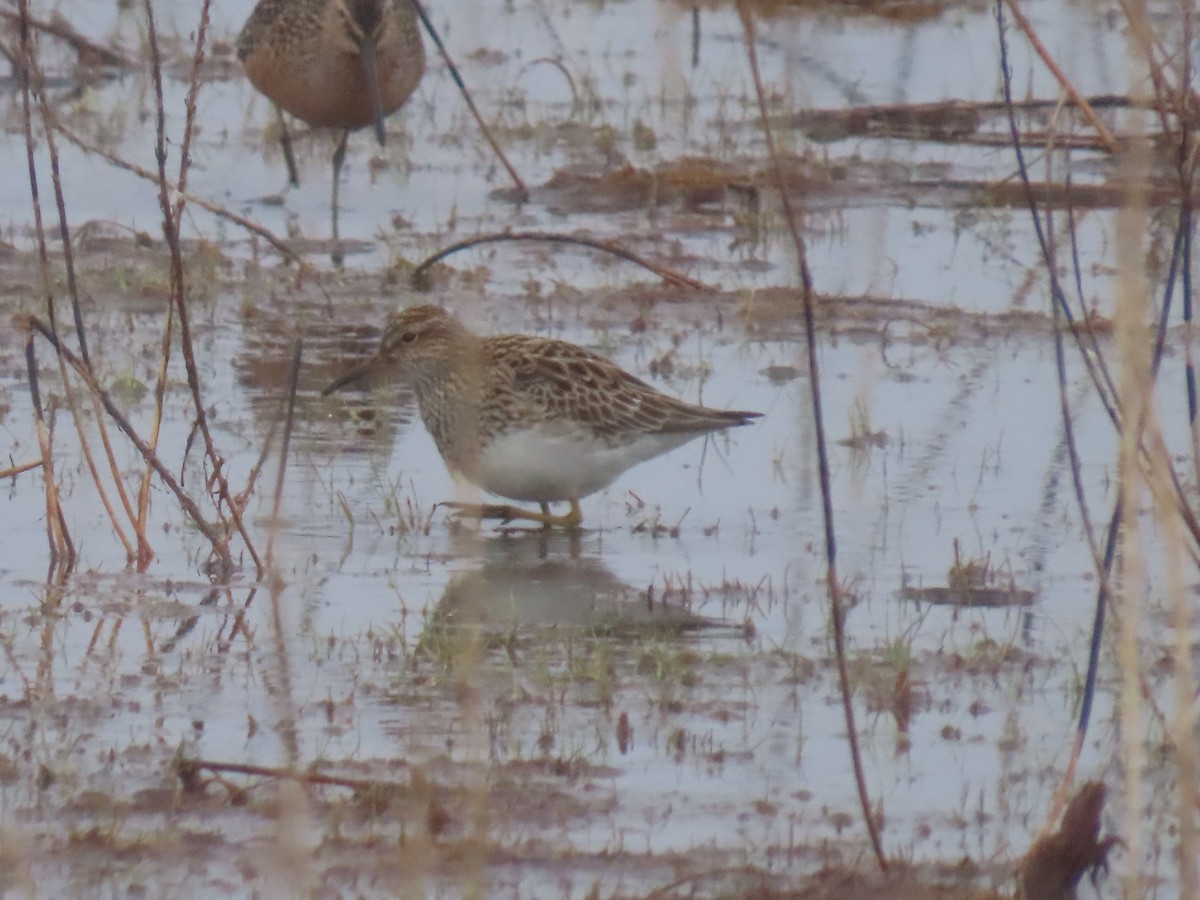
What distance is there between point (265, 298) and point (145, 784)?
18.0 ft

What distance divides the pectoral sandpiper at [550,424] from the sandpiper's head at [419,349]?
0.38 ft

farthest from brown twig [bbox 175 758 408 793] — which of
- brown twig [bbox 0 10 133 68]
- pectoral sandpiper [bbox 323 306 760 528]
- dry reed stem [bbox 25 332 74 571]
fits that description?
brown twig [bbox 0 10 133 68]

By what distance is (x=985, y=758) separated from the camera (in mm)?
5648

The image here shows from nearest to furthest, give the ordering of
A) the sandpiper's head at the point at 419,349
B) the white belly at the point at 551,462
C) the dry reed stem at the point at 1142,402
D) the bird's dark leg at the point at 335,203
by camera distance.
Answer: the dry reed stem at the point at 1142,402 < the white belly at the point at 551,462 < the sandpiper's head at the point at 419,349 < the bird's dark leg at the point at 335,203

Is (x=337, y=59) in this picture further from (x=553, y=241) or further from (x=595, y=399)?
(x=595, y=399)

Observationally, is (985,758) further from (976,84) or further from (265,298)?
(976,84)

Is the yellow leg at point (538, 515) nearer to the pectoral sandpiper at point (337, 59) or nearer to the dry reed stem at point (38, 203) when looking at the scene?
the dry reed stem at point (38, 203)

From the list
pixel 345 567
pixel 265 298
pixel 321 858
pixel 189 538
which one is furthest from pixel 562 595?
pixel 265 298

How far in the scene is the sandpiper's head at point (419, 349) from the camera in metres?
8.06

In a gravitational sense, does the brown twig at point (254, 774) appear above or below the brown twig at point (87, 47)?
below

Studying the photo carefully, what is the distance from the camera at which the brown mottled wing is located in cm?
761

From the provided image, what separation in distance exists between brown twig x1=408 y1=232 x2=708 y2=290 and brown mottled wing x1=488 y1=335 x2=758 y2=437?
1.33 m

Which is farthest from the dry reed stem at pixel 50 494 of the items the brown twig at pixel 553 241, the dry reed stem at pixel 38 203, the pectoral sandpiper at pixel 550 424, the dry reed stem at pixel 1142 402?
the dry reed stem at pixel 1142 402

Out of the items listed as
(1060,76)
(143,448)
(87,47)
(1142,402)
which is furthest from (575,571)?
(87,47)
